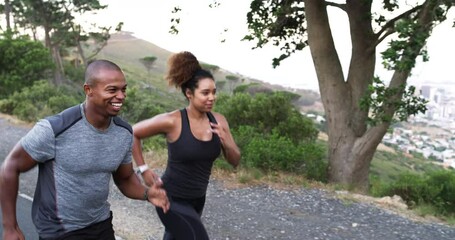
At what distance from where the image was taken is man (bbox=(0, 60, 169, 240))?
230 centimetres

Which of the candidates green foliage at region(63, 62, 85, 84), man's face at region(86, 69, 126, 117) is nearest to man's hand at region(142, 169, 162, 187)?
man's face at region(86, 69, 126, 117)

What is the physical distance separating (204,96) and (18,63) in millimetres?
23484

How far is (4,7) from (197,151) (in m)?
38.5

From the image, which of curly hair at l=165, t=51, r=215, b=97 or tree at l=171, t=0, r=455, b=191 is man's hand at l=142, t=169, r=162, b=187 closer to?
curly hair at l=165, t=51, r=215, b=97

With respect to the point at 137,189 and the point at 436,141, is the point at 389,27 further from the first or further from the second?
the point at 436,141

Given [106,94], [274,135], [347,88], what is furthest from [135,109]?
[106,94]

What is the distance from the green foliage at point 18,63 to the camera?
23.4 metres

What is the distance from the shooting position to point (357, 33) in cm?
953

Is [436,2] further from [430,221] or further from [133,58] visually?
[133,58]

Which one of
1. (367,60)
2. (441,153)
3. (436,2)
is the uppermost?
(436,2)

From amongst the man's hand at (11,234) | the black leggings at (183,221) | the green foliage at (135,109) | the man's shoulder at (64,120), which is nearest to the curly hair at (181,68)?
the black leggings at (183,221)

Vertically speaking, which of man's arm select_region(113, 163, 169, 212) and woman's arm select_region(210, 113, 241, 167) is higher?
woman's arm select_region(210, 113, 241, 167)

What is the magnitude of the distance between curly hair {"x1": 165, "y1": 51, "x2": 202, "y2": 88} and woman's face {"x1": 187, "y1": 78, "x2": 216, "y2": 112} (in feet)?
0.41

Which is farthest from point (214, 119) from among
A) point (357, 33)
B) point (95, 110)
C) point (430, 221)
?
point (357, 33)
